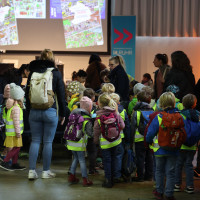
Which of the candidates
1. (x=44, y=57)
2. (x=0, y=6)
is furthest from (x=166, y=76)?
(x=0, y=6)

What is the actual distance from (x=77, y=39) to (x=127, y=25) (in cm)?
143

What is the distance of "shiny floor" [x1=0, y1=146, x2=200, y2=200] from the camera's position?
4301 millimetres

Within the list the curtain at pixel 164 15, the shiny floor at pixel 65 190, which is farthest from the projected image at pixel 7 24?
the shiny floor at pixel 65 190

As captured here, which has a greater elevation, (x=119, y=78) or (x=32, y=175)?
(x=119, y=78)

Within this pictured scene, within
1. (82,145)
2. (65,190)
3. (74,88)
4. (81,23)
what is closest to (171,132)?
(82,145)

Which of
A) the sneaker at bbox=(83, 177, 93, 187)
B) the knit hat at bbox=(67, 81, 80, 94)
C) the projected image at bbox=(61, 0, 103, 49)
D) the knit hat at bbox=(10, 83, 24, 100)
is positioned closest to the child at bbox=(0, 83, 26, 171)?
the knit hat at bbox=(10, 83, 24, 100)

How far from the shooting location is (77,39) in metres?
10.7

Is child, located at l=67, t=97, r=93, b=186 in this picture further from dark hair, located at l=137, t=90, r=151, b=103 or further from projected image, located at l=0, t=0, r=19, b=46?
projected image, located at l=0, t=0, r=19, b=46

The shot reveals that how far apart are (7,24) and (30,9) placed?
0.68 m

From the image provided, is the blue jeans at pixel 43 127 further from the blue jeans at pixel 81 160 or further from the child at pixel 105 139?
the child at pixel 105 139

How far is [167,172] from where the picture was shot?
4105 mm

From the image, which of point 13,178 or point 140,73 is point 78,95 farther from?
point 140,73

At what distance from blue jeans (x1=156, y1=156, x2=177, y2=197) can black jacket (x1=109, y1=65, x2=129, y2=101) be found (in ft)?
5.77

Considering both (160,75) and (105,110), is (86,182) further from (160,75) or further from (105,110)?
(160,75)
